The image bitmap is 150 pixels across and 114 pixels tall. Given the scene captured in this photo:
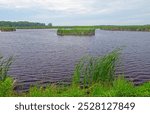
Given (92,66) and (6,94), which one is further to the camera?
(92,66)

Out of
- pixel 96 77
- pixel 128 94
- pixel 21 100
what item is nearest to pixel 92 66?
pixel 96 77

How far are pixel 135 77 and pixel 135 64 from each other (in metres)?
7.23

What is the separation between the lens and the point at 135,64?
33.3 meters

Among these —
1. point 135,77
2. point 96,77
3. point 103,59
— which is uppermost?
point 103,59

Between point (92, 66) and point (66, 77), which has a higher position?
point (92, 66)

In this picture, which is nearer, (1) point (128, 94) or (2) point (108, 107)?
(2) point (108, 107)

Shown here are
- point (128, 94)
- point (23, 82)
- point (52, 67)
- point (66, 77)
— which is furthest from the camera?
point (52, 67)

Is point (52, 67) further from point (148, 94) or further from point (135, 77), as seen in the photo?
point (148, 94)

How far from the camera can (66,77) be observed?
84.3 ft

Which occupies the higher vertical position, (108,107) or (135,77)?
(108,107)

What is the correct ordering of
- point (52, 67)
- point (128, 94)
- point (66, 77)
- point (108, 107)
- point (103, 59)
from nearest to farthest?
point (108, 107) < point (128, 94) < point (103, 59) < point (66, 77) < point (52, 67)

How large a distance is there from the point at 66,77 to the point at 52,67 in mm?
5177

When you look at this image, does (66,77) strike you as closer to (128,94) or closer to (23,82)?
(23,82)

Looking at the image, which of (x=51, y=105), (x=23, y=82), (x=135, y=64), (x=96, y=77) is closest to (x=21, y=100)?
(x=51, y=105)
